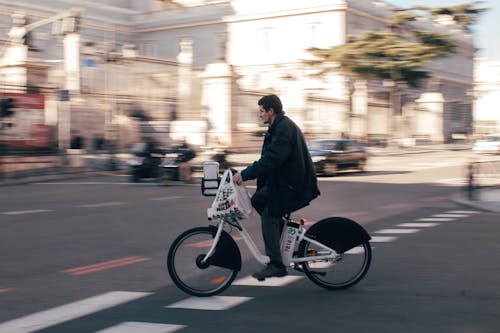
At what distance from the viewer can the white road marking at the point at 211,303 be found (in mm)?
6152

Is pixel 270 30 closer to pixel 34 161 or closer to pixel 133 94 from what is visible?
pixel 133 94

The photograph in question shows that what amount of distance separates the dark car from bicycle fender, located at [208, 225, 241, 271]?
18.8 meters

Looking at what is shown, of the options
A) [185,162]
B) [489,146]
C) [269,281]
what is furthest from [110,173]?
[489,146]

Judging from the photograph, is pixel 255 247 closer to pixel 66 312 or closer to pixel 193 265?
pixel 193 265

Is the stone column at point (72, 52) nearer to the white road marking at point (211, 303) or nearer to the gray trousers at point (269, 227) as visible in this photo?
the gray trousers at point (269, 227)

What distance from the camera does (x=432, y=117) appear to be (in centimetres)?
6862

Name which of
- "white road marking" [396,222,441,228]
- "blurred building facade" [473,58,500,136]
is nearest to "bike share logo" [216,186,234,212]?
"white road marking" [396,222,441,228]

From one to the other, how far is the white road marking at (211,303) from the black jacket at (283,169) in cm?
81

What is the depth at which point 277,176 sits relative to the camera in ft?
21.5

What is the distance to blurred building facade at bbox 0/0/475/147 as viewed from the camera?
33.2 meters

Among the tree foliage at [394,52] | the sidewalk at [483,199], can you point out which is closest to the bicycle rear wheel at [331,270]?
the sidewalk at [483,199]

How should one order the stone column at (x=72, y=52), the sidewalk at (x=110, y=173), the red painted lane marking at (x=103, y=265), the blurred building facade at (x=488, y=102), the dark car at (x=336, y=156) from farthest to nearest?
the blurred building facade at (x=488, y=102)
the stone column at (x=72, y=52)
the dark car at (x=336, y=156)
the sidewalk at (x=110, y=173)
the red painted lane marking at (x=103, y=265)

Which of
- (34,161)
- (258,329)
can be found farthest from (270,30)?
(258,329)

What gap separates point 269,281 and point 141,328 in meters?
1.98
